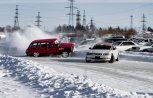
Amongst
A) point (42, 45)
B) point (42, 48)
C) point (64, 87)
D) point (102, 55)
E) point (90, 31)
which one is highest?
point (90, 31)

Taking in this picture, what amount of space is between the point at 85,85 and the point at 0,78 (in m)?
5.37

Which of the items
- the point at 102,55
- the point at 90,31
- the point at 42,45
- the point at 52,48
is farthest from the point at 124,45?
the point at 90,31

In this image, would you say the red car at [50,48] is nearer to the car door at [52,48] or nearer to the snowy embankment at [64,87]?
the car door at [52,48]

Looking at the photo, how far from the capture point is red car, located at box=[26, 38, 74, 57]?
3820 centimetres

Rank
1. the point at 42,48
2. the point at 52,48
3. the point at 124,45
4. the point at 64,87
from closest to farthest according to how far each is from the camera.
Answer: the point at 64,87
the point at 52,48
the point at 42,48
the point at 124,45

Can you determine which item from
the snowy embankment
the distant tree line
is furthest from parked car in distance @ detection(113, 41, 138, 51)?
the distant tree line

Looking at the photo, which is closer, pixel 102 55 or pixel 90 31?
pixel 102 55

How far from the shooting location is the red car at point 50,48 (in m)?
38.2

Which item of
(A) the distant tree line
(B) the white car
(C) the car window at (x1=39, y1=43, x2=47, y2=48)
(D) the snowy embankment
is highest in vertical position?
(A) the distant tree line

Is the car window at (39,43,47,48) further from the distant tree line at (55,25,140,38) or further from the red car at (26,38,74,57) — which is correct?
the distant tree line at (55,25,140,38)

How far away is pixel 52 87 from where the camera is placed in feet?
45.2

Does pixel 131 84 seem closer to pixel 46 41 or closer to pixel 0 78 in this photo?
pixel 0 78

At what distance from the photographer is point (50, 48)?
39.2 metres

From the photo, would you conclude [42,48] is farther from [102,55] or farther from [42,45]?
[102,55]
